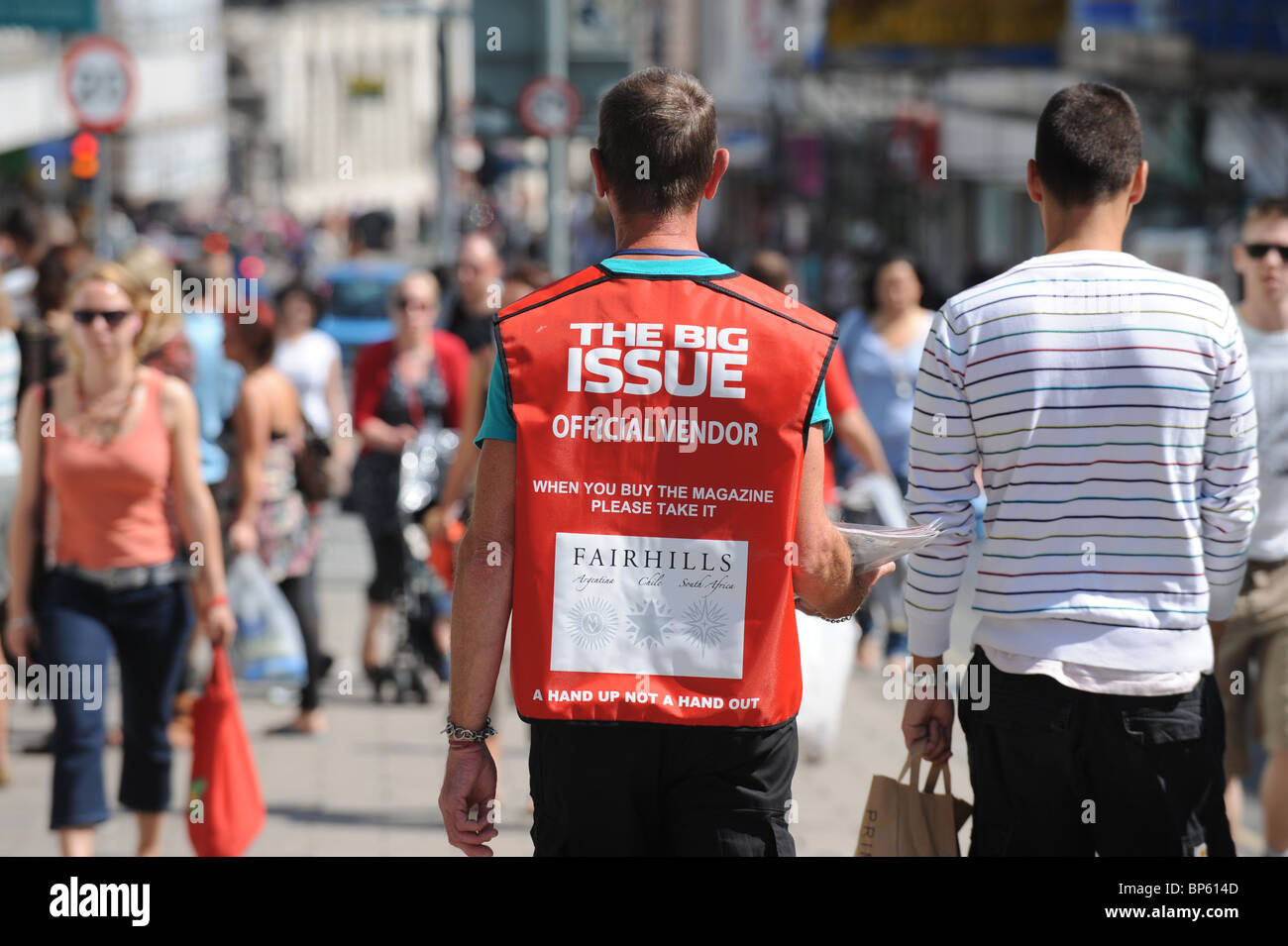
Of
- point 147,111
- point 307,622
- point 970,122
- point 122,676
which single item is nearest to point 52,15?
point 307,622

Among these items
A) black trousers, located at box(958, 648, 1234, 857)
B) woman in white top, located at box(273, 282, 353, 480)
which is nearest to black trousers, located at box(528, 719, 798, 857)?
black trousers, located at box(958, 648, 1234, 857)

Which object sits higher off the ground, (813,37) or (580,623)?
(813,37)

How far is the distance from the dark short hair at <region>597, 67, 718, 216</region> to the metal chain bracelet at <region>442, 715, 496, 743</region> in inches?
36.0

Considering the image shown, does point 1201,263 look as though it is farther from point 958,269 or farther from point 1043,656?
point 958,269

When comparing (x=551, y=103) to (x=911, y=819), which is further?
(x=551, y=103)

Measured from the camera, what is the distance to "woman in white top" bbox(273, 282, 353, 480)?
10355 mm

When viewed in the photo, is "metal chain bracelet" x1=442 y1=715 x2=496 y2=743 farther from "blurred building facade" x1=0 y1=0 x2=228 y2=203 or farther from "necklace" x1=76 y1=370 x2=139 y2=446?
"blurred building facade" x1=0 y1=0 x2=228 y2=203

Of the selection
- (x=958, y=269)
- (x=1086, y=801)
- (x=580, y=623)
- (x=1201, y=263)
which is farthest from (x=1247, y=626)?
(x=958, y=269)

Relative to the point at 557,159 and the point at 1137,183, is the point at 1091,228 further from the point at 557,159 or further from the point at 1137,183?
the point at 557,159

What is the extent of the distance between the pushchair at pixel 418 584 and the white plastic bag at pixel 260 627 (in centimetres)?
109

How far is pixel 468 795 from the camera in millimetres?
3324

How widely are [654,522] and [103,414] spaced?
2.97 m
